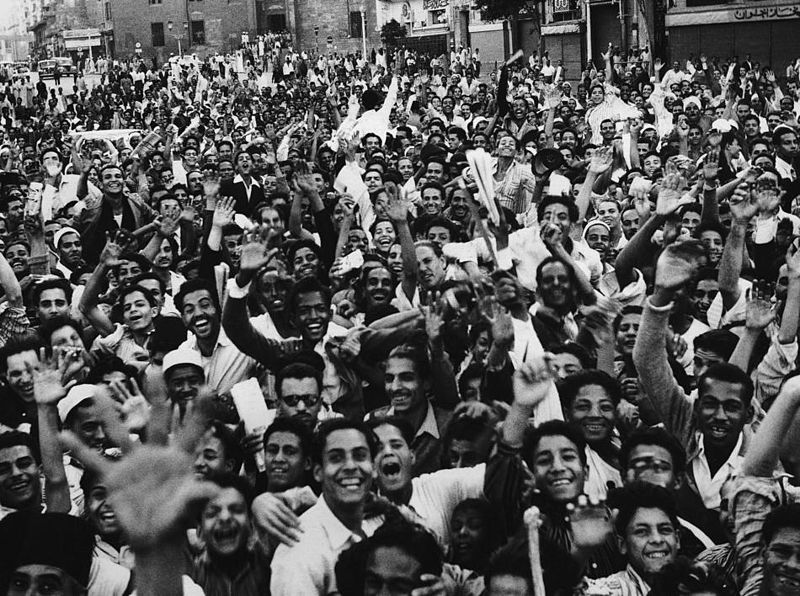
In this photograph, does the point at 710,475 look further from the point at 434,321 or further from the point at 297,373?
the point at 297,373

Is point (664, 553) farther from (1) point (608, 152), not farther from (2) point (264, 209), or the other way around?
(1) point (608, 152)

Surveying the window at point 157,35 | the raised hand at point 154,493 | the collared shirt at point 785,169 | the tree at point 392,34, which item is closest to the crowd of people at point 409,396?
the raised hand at point 154,493

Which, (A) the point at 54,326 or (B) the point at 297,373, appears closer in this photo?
(B) the point at 297,373

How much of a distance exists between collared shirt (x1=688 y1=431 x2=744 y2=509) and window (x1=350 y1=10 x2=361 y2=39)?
60011mm

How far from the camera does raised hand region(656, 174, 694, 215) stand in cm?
636

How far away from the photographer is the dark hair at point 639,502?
3.38m

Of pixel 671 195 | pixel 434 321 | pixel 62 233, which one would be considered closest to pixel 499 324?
pixel 434 321

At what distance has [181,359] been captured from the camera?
5.02 meters

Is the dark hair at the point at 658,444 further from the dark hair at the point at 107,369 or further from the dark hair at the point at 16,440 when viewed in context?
the dark hair at the point at 107,369

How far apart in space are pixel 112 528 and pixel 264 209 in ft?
12.1

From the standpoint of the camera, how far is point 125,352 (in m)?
5.69

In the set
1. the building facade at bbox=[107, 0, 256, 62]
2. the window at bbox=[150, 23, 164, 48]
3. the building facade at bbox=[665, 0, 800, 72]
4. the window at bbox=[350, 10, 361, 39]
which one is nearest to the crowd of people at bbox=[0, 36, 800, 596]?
the building facade at bbox=[665, 0, 800, 72]

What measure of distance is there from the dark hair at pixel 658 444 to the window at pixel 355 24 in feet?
198

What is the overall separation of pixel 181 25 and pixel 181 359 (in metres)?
62.1
